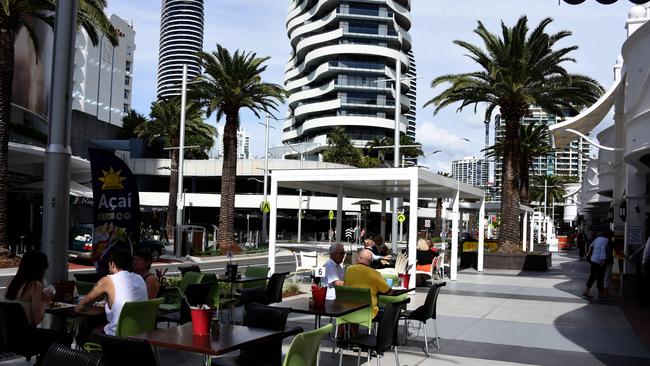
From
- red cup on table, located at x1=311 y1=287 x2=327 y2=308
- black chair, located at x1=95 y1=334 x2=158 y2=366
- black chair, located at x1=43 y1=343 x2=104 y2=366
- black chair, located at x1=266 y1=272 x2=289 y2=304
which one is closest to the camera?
black chair, located at x1=43 y1=343 x2=104 y2=366

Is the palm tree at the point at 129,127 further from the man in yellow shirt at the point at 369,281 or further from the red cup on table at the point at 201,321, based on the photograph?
the red cup on table at the point at 201,321

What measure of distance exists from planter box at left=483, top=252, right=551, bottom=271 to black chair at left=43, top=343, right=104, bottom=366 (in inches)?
947

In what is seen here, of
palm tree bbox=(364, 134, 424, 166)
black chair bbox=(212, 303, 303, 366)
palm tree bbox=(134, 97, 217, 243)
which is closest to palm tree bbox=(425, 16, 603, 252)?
black chair bbox=(212, 303, 303, 366)

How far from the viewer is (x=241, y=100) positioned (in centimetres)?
3425

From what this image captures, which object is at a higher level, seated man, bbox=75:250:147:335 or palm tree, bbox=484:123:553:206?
palm tree, bbox=484:123:553:206

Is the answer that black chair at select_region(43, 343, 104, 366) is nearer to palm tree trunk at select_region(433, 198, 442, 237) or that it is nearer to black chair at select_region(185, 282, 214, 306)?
black chair at select_region(185, 282, 214, 306)

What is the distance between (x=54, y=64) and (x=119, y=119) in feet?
274

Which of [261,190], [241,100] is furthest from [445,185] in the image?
[261,190]

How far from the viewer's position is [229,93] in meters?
34.1

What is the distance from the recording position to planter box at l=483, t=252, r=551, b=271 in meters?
26.8

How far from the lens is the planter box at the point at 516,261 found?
2681cm

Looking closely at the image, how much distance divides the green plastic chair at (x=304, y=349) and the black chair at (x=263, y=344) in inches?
33.2

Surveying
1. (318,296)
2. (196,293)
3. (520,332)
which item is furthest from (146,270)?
(520,332)

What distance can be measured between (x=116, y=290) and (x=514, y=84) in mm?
23003
